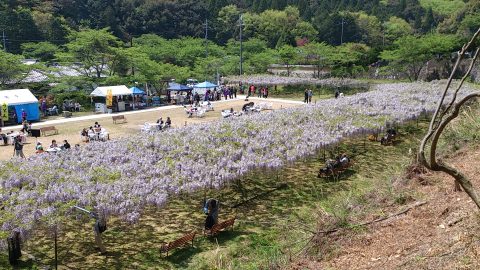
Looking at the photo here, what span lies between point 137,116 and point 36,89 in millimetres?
10871

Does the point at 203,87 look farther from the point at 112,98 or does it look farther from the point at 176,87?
the point at 112,98

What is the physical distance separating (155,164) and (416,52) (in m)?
41.5

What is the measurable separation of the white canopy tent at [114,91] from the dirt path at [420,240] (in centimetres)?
2860

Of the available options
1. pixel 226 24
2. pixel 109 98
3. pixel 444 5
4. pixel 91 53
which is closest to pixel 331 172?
pixel 109 98

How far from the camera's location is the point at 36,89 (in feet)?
124

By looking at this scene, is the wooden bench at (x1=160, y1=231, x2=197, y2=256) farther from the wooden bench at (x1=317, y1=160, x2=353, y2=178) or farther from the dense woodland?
the dense woodland

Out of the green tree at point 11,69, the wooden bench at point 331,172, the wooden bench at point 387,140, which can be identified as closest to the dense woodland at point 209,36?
the green tree at point 11,69

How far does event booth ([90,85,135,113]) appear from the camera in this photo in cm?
3459

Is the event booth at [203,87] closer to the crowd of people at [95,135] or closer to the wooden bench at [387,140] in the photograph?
the crowd of people at [95,135]

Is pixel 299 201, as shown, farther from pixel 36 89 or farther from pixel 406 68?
pixel 406 68

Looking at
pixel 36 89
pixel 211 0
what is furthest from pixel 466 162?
pixel 211 0

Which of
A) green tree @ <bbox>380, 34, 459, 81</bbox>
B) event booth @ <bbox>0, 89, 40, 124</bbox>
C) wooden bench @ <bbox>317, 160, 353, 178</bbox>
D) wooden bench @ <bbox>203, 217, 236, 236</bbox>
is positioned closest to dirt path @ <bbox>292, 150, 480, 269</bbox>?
wooden bench @ <bbox>203, 217, 236, 236</bbox>

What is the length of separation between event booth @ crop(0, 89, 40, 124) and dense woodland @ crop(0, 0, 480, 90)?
568 cm

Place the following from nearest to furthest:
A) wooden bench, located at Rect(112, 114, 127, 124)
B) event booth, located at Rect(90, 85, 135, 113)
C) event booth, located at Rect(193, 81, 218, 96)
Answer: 1. wooden bench, located at Rect(112, 114, 127, 124)
2. event booth, located at Rect(90, 85, 135, 113)
3. event booth, located at Rect(193, 81, 218, 96)
